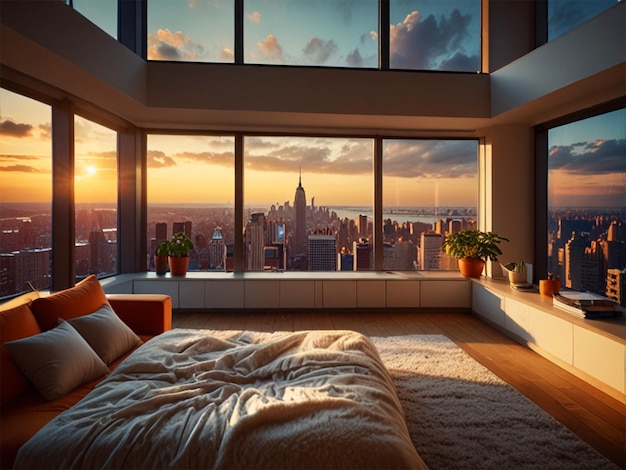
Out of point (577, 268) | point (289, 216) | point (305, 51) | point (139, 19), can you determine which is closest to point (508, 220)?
point (577, 268)

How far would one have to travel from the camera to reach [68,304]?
2.66m

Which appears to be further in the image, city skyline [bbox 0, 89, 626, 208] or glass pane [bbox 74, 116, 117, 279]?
city skyline [bbox 0, 89, 626, 208]

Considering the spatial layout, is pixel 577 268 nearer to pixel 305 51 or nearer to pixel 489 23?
pixel 489 23

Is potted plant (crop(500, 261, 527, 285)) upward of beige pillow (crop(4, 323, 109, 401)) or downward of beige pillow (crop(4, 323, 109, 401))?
upward

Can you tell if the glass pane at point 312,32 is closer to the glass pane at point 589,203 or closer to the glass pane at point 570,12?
the glass pane at point 570,12

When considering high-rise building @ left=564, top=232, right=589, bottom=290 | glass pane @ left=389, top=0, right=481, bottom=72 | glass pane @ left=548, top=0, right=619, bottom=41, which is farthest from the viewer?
glass pane @ left=389, top=0, right=481, bottom=72

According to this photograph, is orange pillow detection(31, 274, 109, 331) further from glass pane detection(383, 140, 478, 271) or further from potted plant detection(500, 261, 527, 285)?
potted plant detection(500, 261, 527, 285)

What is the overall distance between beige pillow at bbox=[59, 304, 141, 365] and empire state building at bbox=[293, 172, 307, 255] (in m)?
3.47

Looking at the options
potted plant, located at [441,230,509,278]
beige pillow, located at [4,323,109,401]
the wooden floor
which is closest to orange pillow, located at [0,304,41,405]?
beige pillow, located at [4,323,109,401]

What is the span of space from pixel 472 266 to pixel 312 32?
3.72m

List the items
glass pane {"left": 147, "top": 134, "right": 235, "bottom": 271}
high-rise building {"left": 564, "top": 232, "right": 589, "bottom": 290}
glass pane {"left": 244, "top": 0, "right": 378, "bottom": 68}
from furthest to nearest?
glass pane {"left": 147, "top": 134, "right": 235, "bottom": 271} → glass pane {"left": 244, "top": 0, "right": 378, "bottom": 68} → high-rise building {"left": 564, "top": 232, "right": 589, "bottom": 290}

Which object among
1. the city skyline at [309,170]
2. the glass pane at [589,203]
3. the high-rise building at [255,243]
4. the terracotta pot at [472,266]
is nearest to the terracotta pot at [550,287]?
the glass pane at [589,203]

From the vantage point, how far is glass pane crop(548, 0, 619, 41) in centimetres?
425

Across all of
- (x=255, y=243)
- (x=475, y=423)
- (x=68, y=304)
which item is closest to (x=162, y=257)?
(x=255, y=243)
